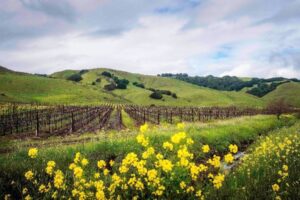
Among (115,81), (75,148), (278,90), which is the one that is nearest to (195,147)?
(75,148)

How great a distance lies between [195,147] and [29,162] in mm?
9831

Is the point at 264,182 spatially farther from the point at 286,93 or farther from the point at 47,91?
the point at 286,93

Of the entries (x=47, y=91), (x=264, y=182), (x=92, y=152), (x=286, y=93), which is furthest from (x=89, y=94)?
(x=264, y=182)

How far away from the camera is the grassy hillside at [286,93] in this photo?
169 metres

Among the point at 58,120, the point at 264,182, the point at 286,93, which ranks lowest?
the point at 58,120

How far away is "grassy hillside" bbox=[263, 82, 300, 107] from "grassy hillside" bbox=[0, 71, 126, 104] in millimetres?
93196

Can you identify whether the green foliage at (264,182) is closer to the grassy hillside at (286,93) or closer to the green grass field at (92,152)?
the green grass field at (92,152)

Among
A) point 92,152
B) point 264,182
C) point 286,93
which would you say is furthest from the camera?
point 286,93

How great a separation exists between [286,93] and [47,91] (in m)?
124

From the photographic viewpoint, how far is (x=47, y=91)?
121 meters

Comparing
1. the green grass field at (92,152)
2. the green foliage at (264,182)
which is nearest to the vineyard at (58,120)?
the green grass field at (92,152)

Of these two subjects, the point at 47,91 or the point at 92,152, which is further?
the point at 47,91

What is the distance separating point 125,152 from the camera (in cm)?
1592

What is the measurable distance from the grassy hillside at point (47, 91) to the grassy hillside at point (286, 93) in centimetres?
9320
